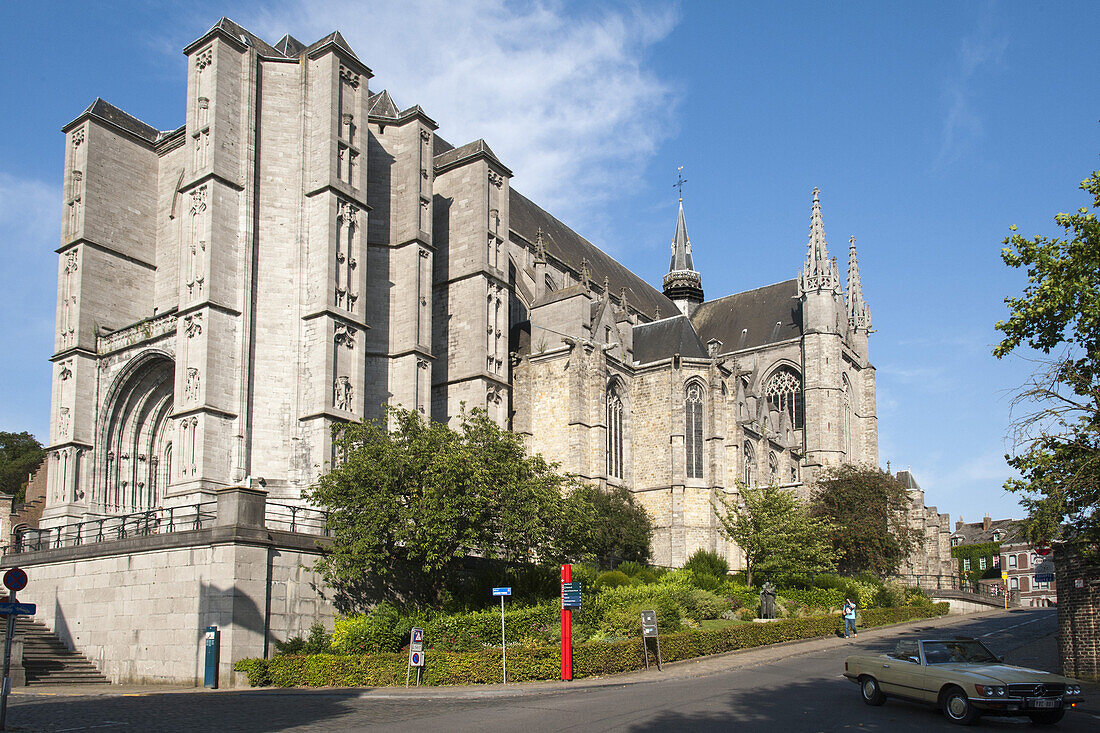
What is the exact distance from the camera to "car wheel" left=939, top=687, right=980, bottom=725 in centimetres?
1218

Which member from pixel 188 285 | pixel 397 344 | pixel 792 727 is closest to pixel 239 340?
pixel 188 285

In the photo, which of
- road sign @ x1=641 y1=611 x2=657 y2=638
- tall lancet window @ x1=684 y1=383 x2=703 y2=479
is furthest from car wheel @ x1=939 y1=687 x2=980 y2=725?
tall lancet window @ x1=684 y1=383 x2=703 y2=479

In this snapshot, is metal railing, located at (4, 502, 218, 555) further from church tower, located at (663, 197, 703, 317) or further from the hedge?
church tower, located at (663, 197, 703, 317)

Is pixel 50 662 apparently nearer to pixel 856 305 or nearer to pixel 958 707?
pixel 958 707

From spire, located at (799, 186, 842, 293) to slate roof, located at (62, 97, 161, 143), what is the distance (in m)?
36.2

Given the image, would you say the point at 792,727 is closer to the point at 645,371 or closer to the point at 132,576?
the point at 132,576

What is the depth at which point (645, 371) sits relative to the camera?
141ft

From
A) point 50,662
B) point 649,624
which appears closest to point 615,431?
point 649,624

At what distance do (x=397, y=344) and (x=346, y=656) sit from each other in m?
15.5

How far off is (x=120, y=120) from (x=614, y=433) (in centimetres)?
2292

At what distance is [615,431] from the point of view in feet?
136

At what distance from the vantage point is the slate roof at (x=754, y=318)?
5775 centimetres

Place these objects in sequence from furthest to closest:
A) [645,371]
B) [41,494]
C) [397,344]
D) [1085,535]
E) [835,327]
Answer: [835,327], [645,371], [41,494], [397,344], [1085,535]

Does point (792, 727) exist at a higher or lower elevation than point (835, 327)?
lower
